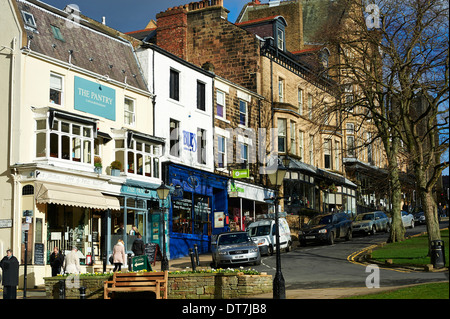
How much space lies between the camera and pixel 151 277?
1991cm

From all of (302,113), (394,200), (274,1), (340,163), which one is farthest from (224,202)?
(274,1)

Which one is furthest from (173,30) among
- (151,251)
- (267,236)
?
(151,251)

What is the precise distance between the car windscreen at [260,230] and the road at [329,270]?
1.47 metres

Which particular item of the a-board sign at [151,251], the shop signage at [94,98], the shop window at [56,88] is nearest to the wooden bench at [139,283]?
the a-board sign at [151,251]

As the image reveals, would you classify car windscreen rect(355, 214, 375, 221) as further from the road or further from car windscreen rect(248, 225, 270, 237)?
car windscreen rect(248, 225, 270, 237)

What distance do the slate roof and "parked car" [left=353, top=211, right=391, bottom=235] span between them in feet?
58.0

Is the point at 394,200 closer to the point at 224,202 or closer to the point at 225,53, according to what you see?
the point at 224,202

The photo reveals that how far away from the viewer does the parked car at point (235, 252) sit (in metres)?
29.6

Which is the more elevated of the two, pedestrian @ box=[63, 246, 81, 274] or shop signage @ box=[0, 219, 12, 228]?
shop signage @ box=[0, 219, 12, 228]

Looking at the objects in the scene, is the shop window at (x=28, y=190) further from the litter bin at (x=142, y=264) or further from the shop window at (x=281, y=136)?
the shop window at (x=281, y=136)

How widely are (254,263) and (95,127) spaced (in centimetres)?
985

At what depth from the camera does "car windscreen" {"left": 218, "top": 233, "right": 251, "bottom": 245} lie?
30.8 m

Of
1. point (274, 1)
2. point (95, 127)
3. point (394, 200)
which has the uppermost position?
point (274, 1)

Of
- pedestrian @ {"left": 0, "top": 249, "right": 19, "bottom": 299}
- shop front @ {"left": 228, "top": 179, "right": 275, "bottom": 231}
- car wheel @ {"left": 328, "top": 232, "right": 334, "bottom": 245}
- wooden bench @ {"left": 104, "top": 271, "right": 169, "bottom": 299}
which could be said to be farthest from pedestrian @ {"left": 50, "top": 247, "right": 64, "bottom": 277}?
shop front @ {"left": 228, "top": 179, "right": 275, "bottom": 231}
